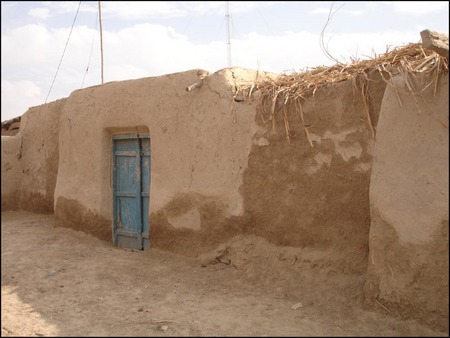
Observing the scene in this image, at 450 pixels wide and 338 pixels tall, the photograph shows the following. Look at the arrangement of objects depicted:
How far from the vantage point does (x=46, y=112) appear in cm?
758

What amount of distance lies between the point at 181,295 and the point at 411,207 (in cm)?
211

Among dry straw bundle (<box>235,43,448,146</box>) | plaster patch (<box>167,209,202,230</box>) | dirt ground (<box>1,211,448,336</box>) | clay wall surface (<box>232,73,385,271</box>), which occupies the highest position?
dry straw bundle (<box>235,43,448,146</box>)

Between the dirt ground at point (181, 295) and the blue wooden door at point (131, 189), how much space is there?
0.44 meters

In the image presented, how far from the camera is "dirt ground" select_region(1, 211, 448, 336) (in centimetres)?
343

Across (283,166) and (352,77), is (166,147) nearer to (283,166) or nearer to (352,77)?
(283,166)

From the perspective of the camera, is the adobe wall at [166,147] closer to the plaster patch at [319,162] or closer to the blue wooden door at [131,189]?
the blue wooden door at [131,189]

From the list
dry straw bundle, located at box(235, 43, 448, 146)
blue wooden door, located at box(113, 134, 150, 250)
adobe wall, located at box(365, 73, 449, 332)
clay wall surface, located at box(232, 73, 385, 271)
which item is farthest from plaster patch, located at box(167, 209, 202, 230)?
adobe wall, located at box(365, 73, 449, 332)

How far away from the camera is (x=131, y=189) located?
6121mm

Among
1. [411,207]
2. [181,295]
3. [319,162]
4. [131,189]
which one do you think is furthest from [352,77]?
[131,189]

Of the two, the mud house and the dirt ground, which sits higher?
the mud house

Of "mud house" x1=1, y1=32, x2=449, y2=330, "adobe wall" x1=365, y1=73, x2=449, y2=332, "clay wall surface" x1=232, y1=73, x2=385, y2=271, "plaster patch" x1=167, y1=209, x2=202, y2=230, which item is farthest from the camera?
"plaster patch" x1=167, y1=209, x2=202, y2=230

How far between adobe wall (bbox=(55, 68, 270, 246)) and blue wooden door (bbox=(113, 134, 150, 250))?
100 mm

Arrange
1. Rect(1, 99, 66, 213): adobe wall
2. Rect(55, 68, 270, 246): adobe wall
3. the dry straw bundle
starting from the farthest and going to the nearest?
Rect(1, 99, 66, 213): adobe wall < Rect(55, 68, 270, 246): adobe wall < the dry straw bundle

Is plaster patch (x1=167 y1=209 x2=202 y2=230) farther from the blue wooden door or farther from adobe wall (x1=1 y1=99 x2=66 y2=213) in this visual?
adobe wall (x1=1 y1=99 x2=66 y2=213)
